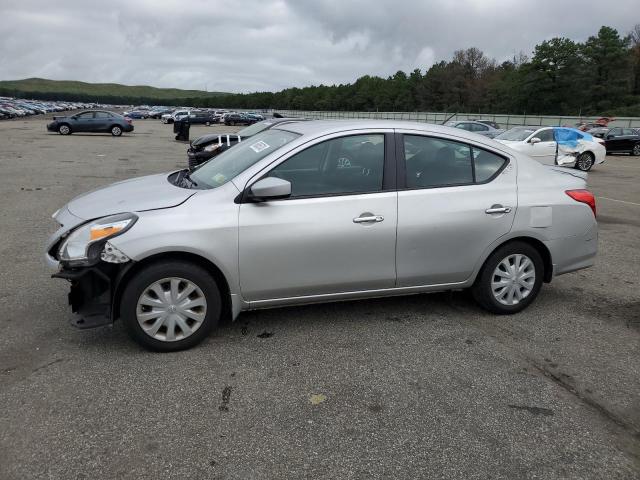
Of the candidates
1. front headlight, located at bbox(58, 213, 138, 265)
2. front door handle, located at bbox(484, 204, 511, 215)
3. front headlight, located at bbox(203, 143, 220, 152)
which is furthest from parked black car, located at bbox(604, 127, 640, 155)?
front headlight, located at bbox(58, 213, 138, 265)

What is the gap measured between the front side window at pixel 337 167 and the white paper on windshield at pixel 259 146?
1.49 ft

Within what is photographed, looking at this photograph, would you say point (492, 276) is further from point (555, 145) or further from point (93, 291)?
point (555, 145)

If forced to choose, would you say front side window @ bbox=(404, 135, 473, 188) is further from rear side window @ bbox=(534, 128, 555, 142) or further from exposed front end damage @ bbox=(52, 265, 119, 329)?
rear side window @ bbox=(534, 128, 555, 142)

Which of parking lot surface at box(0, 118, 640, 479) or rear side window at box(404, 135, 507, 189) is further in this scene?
rear side window at box(404, 135, 507, 189)

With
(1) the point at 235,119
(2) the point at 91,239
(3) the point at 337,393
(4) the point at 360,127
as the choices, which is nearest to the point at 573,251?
(4) the point at 360,127

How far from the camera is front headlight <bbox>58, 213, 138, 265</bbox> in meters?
3.62

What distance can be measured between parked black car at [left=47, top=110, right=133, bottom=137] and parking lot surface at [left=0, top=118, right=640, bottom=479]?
30621mm

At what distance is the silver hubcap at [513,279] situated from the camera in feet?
15.1

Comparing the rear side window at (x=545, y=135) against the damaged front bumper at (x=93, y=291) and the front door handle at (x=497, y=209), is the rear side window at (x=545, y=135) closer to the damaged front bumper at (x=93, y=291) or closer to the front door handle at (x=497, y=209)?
the front door handle at (x=497, y=209)

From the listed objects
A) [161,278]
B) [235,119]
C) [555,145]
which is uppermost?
[235,119]

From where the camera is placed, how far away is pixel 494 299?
15.1 ft

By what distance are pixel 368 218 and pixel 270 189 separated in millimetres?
816

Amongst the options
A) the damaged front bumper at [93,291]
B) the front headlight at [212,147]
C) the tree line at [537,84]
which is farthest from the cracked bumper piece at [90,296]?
the tree line at [537,84]

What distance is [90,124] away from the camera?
32750mm
